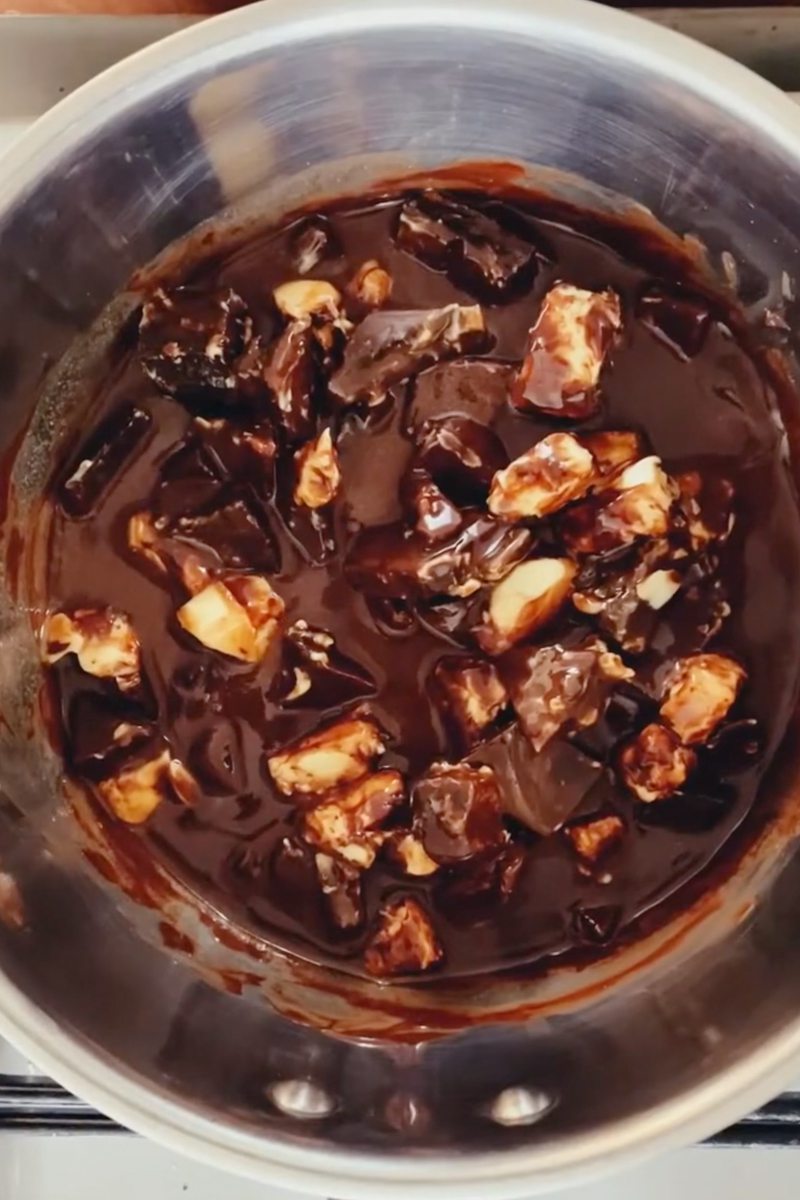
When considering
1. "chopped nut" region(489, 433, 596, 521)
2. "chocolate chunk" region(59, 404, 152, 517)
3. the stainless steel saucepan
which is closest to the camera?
the stainless steel saucepan

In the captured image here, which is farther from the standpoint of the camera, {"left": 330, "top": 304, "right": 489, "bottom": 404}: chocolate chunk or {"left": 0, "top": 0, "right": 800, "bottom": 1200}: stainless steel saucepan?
{"left": 330, "top": 304, "right": 489, "bottom": 404}: chocolate chunk

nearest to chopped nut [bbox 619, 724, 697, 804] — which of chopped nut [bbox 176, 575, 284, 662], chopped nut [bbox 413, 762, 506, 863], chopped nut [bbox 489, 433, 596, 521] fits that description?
chopped nut [bbox 413, 762, 506, 863]

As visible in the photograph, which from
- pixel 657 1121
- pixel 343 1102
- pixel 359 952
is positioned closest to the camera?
pixel 657 1121

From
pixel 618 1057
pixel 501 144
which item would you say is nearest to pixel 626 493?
pixel 501 144

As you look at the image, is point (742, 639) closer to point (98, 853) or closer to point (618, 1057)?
point (618, 1057)

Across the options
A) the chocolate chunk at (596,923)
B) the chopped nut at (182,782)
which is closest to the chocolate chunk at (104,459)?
the chopped nut at (182,782)

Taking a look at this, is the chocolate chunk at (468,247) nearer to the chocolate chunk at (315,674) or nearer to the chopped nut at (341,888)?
the chocolate chunk at (315,674)

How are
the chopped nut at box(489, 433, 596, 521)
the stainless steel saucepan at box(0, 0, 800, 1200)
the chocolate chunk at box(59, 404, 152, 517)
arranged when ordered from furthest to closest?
the chocolate chunk at box(59, 404, 152, 517) < the chopped nut at box(489, 433, 596, 521) < the stainless steel saucepan at box(0, 0, 800, 1200)

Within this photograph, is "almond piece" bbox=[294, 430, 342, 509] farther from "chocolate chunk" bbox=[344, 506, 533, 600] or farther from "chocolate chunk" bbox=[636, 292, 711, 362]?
"chocolate chunk" bbox=[636, 292, 711, 362]
